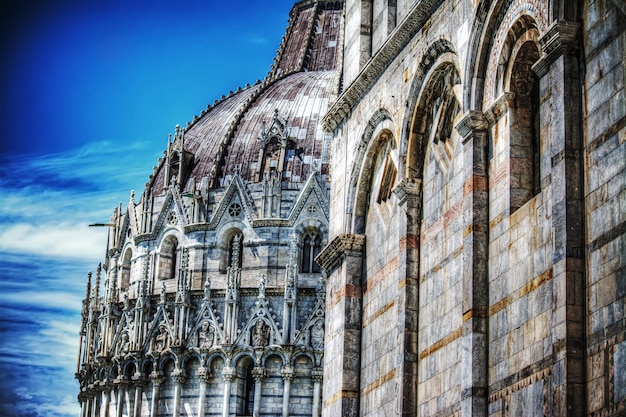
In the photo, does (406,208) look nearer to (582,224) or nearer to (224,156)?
(582,224)

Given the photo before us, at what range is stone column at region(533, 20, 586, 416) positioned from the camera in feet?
61.2

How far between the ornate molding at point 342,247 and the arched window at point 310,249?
43.6 meters

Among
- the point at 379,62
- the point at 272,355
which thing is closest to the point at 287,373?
the point at 272,355

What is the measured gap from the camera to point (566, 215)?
1917 cm

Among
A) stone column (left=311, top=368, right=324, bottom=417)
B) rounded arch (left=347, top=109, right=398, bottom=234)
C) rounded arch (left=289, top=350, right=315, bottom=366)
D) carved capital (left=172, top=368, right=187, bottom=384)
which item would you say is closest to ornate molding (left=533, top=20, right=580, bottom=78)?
rounded arch (left=347, top=109, right=398, bottom=234)

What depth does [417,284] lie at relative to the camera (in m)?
25.7

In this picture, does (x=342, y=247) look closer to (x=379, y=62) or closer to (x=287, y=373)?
(x=379, y=62)

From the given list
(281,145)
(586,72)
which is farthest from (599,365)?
(281,145)

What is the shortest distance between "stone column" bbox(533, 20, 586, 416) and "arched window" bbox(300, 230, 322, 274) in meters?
53.2

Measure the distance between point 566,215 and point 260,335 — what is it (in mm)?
53271

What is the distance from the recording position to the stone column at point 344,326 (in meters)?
28.2

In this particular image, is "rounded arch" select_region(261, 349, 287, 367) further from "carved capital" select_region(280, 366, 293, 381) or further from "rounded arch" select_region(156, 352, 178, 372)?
"rounded arch" select_region(156, 352, 178, 372)

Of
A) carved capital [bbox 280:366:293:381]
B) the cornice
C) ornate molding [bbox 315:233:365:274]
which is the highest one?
carved capital [bbox 280:366:293:381]

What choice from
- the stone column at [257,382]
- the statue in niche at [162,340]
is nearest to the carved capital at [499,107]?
the stone column at [257,382]
